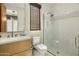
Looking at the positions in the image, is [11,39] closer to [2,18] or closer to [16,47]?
[16,47]

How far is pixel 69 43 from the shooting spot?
1626 mm

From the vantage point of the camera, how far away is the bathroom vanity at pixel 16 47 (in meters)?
1.50

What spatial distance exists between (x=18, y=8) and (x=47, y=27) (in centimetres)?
43

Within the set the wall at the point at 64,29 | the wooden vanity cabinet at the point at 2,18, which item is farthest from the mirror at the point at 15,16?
the wall at the point at 64,29

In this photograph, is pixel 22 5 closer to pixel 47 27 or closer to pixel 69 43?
pixel 47 27

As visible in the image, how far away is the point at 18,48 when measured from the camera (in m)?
1.59

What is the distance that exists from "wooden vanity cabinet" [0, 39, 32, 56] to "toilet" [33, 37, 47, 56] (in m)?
0.06

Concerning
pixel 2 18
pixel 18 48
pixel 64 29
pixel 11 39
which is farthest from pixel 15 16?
pixel 64 29

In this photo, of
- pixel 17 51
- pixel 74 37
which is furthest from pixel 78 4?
pixel 17 51

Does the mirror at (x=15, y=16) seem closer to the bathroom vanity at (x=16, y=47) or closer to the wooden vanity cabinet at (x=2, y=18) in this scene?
the wooden vanity cabinet at (x=2, y=18)

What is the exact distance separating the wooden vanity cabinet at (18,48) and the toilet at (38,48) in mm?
63

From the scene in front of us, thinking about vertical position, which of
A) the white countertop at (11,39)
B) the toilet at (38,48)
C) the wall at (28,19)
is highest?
the wall at (28,19)

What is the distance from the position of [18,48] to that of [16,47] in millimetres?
28

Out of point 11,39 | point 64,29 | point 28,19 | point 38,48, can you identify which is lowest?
point 38,48
